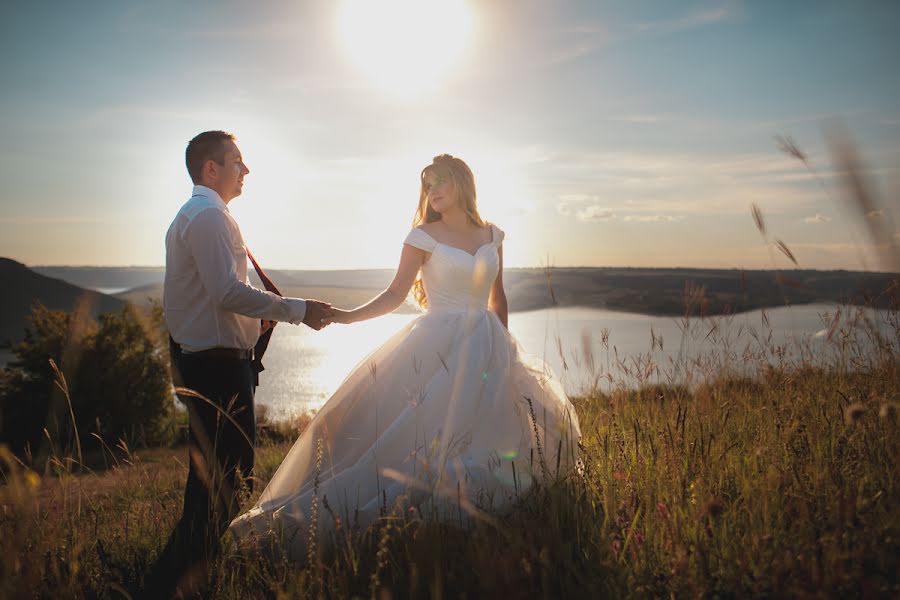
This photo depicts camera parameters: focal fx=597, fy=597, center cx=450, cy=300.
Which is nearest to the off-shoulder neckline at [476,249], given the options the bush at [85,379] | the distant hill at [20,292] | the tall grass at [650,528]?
the tall grass at [650,528]

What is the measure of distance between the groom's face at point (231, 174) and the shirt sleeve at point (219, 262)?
1.16 ft

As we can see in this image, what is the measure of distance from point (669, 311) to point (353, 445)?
250 cm

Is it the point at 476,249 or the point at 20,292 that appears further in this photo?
the point at 20,292

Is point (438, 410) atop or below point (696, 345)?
below

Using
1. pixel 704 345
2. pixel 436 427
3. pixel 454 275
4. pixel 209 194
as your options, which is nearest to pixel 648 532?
pixel 436 427

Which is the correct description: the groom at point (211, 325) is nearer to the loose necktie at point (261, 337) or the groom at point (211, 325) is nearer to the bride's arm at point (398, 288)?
the loose necktie at point (261, 337)

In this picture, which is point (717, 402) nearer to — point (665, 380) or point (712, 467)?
point (665, 380)

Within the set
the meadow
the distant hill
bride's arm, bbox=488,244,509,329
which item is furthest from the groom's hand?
the distant hill

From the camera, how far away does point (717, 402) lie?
378cm

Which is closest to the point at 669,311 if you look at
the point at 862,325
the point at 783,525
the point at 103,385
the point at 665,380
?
the point at 665,380

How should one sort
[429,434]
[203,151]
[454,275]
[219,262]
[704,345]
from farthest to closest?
[704,345], [454,275], [203,151], [219,262], [429,434]

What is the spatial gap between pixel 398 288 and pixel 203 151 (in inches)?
64.5

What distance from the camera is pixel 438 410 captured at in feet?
11.5

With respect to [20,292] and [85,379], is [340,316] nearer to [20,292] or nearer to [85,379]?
[85,379]
